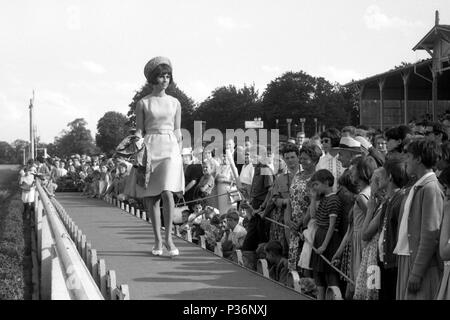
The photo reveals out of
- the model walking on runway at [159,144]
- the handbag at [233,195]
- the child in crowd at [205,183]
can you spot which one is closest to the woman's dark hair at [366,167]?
the model walking on runway at [159,144]

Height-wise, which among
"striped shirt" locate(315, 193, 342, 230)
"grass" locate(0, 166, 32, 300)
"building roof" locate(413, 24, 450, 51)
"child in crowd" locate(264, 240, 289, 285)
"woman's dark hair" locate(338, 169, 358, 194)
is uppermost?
"building roof" locate(413, 24, 450, 51)

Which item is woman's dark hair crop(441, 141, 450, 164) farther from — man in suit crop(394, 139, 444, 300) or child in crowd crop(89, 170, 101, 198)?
child in crowd crop(89, 170, 101, 198)

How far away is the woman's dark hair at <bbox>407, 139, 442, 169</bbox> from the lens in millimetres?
5301

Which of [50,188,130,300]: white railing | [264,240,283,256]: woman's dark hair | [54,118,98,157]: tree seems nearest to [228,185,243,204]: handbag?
[264,240,283,256]: woman's dark hair

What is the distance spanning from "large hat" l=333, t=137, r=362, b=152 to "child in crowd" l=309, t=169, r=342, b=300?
877mm

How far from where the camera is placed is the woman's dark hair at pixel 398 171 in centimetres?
596

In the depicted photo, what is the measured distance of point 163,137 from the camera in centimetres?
801

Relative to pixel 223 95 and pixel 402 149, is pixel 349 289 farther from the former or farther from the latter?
pixel 223 95

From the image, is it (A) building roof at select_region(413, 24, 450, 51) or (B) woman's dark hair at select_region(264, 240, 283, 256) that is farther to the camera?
(A) building roof at select_region(413, 24, 450, 51)

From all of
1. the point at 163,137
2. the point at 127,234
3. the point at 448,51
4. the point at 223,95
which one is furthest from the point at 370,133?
the point at 223,95

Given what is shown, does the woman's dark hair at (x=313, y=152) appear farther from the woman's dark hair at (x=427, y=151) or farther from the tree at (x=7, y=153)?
the tree at (x=7, y=153)

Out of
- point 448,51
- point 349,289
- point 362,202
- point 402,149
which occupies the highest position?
point 448,51

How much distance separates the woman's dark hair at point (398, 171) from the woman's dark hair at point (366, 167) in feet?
2.23

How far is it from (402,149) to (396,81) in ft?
117
